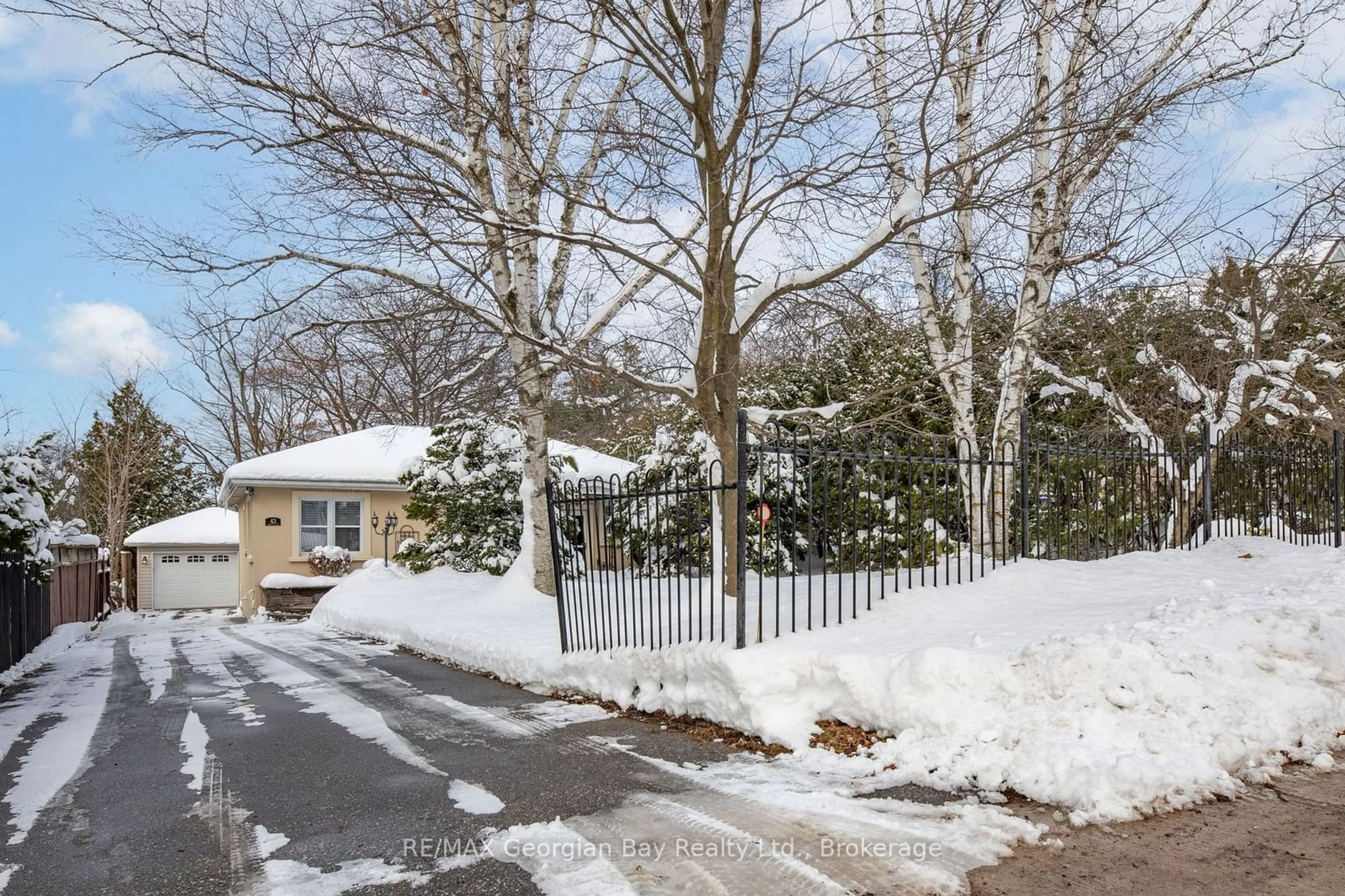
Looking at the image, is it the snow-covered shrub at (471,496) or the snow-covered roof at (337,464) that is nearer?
the snow-covered shrub at (471,496)

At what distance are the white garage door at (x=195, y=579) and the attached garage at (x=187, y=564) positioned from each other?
16 millimetres

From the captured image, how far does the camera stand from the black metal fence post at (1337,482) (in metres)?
8.62

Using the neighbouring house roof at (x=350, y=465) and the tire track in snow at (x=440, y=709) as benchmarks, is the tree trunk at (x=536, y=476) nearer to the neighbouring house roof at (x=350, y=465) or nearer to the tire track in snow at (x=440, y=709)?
the tire track in snow at (x=440, y=709)

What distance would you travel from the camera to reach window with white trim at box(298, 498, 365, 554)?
20516 mm

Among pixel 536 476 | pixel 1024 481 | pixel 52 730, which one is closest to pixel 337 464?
pixel 536 476

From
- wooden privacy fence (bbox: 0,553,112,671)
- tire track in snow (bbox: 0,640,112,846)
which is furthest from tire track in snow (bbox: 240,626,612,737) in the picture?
wooden privacy fence (bbox: 0,553,112,671)

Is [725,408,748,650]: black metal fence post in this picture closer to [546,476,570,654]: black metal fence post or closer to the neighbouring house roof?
[546,476,570,654]: black metal fence post

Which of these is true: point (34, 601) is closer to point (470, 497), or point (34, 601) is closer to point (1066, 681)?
point (470, 497)

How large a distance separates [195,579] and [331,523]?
13.9 meters

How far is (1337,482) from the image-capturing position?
28.4 feet

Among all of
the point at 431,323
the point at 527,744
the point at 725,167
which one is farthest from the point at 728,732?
the point at 431,323

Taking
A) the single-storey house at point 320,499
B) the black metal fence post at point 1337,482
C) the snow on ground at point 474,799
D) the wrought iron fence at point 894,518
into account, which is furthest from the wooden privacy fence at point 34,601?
the black metal fence post at point 1337,482

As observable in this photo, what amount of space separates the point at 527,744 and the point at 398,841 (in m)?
1.76

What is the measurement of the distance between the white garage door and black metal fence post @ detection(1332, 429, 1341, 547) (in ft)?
105
